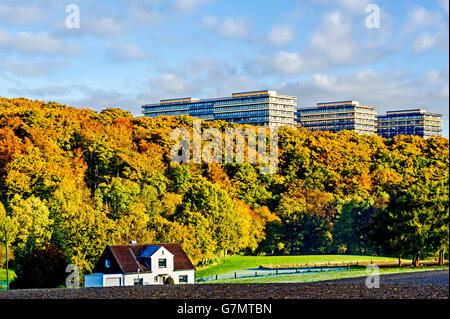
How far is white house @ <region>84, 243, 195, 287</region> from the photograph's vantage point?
2731 inches

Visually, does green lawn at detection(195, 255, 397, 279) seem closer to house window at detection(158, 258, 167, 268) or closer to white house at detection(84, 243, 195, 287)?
white house at detection(84, 243, 195, 287)

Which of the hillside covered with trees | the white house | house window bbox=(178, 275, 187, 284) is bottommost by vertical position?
house window bbox=(178, 275, 187, 284)

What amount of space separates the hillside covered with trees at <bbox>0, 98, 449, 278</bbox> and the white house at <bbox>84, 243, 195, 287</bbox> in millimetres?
6365

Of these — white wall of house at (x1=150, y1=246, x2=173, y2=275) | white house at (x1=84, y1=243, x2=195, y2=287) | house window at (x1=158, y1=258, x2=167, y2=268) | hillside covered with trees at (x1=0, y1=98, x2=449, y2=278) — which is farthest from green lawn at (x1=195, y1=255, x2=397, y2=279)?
house window at (x1=158, y1=258, x2=167, y2=268)

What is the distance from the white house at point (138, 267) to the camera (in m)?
69.4

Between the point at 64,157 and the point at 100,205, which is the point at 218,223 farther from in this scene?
the point at 64,157

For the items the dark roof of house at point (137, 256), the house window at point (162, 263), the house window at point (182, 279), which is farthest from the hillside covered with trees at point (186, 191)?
the house window at point (182, 279)

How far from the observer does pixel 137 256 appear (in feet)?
236

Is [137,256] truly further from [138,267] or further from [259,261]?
[259,261]

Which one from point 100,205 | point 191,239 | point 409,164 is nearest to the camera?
point 191,239

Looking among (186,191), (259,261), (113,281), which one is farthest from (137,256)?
(186,191)

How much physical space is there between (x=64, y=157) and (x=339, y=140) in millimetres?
68209
